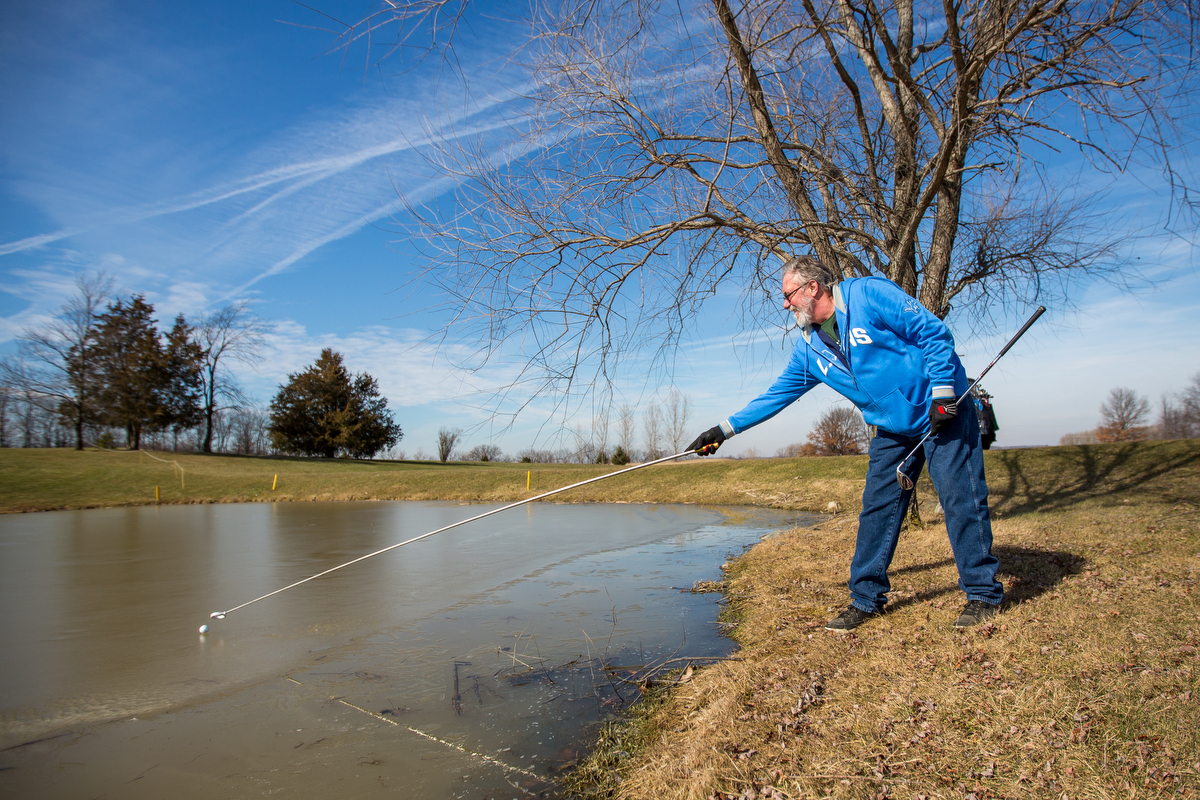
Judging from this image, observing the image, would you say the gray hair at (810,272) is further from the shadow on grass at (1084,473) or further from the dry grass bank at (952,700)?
the shadow on grass at (1084,473)

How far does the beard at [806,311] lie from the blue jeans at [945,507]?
77 cm

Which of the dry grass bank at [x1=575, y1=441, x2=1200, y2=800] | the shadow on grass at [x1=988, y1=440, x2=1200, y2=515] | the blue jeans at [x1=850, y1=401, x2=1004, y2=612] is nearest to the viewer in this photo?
the dry grass bank at [x1=575, y1=441, x2=1200, y2=800]

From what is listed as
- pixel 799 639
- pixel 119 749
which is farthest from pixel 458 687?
pixel 799 639

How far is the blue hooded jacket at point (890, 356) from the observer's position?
299 cm

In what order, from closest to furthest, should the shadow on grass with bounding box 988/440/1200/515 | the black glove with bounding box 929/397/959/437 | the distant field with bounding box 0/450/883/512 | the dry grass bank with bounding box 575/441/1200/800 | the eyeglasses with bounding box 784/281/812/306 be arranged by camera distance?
the dry grass bank with bounding box 575/441/1200/800, the black glove with bounding box 929/397/959/437, the eyeglasses with bounding box 784/281/812/306, the shadow on grass with bounding box 988/440/1200/515, the distant field with bounding box 0/450/883/512

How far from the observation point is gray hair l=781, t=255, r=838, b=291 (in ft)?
10.6

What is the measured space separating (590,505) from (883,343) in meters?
13.1

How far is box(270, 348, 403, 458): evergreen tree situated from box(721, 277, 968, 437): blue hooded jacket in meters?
45.5

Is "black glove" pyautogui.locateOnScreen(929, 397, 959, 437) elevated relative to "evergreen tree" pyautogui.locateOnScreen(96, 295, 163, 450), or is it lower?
lower

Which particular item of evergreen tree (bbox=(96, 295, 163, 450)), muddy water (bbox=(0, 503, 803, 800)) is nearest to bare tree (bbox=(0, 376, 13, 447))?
evergreen tree (bbox=(96, 295, 163, 450))

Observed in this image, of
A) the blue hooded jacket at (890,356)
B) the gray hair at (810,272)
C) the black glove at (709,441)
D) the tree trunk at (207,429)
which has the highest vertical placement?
the tree trunk at (207,429)

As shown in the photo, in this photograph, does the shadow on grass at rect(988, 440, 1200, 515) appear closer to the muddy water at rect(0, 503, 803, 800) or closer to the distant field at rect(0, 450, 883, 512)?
the distant field at rect(0, 450, 883, 512)

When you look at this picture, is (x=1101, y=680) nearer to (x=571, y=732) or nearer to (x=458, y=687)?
(x=571, y=732)

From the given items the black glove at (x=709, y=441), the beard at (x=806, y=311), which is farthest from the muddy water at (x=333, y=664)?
the beard at (x=806, y=311)
